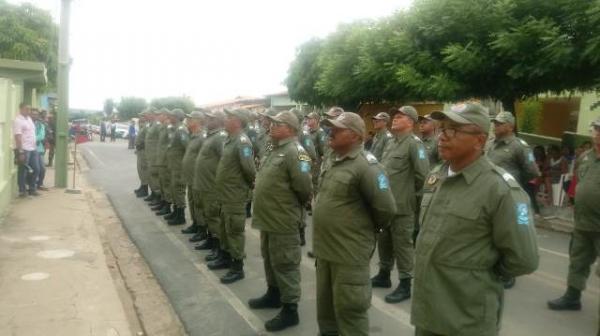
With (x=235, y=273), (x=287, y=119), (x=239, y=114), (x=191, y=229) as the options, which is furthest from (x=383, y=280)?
(x=191, y=229)

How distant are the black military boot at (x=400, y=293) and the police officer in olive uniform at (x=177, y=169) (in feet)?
14.5

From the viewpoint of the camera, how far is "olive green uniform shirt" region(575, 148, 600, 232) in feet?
17.2

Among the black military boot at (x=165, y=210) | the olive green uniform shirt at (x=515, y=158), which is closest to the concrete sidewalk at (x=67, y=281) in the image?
the black military boot at (x=165, y=210)

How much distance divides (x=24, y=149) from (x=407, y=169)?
7.94m

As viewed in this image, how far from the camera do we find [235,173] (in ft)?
20.9

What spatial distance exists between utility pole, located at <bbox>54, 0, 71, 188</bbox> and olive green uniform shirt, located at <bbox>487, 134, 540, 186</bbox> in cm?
1010

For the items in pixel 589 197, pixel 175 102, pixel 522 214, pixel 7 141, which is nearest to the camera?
pixel 522 214

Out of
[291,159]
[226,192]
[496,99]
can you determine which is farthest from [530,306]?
[496,99]

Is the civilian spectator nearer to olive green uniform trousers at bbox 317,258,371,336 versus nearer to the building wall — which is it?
the building wall

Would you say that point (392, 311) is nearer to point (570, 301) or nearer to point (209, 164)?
point (570, 301)

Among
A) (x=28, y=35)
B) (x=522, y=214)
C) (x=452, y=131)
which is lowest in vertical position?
(x=522, y=214)

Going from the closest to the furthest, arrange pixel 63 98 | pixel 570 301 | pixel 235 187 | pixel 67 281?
pixel 570 301, pixel 67 281, pixel 235 187, pixel 63 98

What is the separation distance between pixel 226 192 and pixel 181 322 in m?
1.54

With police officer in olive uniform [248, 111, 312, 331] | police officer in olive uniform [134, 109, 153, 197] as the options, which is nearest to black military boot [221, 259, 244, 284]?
police officer in olive uniform [248, 111, 312, 331]
